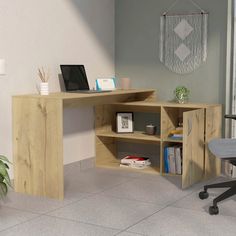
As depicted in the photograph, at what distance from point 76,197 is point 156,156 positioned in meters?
1.46

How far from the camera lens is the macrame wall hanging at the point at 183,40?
15.5ft

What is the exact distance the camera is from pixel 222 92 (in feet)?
15.2

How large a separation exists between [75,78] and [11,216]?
1620 millimetres

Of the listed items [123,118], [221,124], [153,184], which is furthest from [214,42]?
[153,184]

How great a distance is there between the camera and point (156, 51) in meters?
5.02

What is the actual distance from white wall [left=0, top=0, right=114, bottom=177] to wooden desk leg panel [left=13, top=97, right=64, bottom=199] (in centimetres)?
12

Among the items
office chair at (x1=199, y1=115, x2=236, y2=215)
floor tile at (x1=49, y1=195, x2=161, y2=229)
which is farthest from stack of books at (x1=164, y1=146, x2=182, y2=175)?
floor tile at (x1=49, y1=195, x2=161, y2=229)

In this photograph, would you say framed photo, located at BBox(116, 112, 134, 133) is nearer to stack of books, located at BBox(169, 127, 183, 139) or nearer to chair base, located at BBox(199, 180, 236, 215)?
stack of books, located at BBox(169, 127, 183, 139)

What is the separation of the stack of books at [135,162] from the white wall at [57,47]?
36 cm

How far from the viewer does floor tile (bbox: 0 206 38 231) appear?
3.20 m

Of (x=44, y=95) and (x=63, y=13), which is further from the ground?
(x=63, y=13)

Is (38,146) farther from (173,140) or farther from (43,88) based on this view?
(173,140)

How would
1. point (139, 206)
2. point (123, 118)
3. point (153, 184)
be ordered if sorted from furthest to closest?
1. point (123, 118)
2. point (153, 184)
3. point (139, 206)

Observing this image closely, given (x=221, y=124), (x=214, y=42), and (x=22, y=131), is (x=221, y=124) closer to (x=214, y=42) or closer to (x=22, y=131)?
(x=214, y=42)
